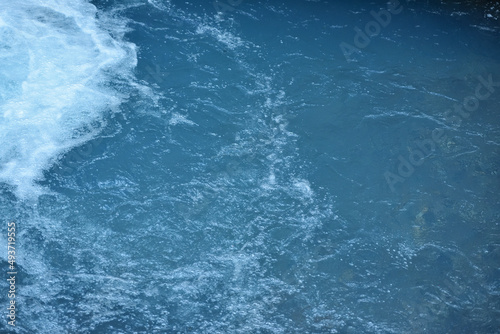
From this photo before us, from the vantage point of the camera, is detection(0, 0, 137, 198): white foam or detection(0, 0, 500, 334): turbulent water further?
detection(0, 0, 137, 198): white foam

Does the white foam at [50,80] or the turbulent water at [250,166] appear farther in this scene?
the white foam at [50,80]

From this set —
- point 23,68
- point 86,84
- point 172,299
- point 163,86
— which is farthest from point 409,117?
point 23,68

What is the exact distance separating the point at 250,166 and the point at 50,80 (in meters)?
4.04

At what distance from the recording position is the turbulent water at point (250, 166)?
6.52 m

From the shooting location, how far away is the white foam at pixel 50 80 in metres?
7.91

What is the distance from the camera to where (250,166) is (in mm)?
7938

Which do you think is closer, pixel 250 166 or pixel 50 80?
pixel 250 166

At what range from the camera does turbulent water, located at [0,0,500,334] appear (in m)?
6.52

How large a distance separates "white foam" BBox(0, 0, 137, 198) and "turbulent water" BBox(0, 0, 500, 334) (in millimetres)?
36

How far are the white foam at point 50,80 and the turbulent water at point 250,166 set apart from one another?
0.12 feet

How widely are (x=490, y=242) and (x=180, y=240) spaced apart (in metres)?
4.53

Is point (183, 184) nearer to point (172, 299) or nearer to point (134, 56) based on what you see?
point (172, 299)

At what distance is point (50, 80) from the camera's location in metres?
8.97

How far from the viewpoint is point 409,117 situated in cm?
892
